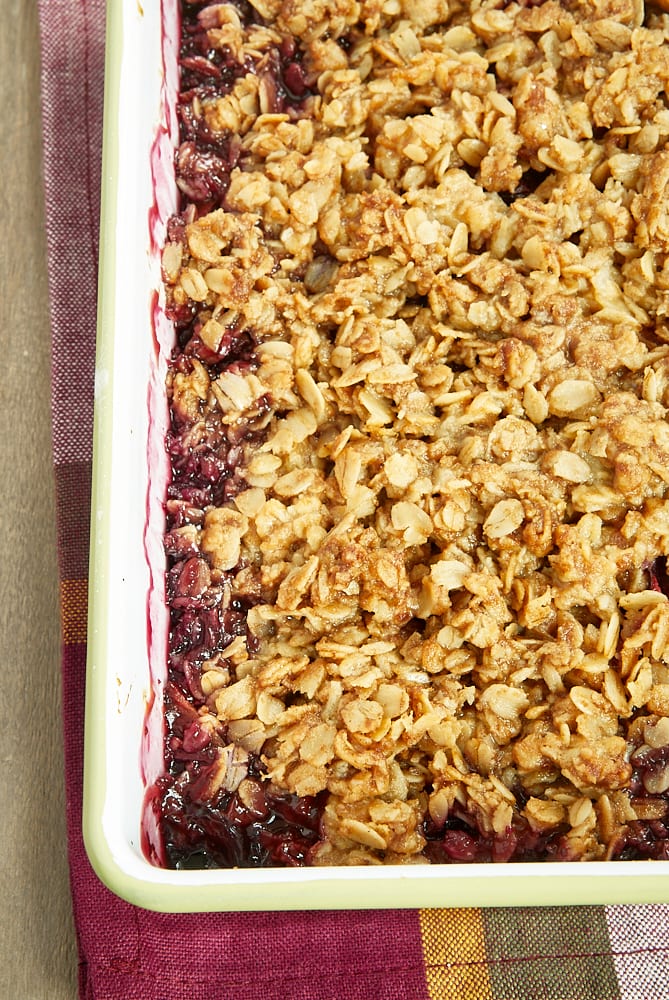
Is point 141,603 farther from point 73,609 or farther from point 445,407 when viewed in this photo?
point 445,407

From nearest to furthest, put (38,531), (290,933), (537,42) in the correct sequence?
1. (290,933)
2. (537,42)
3. (38,531)

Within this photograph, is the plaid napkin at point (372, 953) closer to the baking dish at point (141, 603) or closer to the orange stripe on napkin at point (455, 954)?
the orange stripe on napkin at point (455, 954)

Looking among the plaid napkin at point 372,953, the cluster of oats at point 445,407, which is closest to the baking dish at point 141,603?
the cluster of oats at point 445,407

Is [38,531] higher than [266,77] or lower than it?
lower

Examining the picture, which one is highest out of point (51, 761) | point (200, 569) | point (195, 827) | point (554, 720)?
point (200, 569)

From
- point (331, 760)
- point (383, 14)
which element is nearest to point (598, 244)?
point (383, 14)

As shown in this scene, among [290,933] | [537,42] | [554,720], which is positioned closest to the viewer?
[554,720]

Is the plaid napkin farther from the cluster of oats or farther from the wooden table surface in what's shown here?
the cluster of oats

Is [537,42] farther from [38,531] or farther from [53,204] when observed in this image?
[38,531]

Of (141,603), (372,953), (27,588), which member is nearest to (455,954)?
(372,953)
